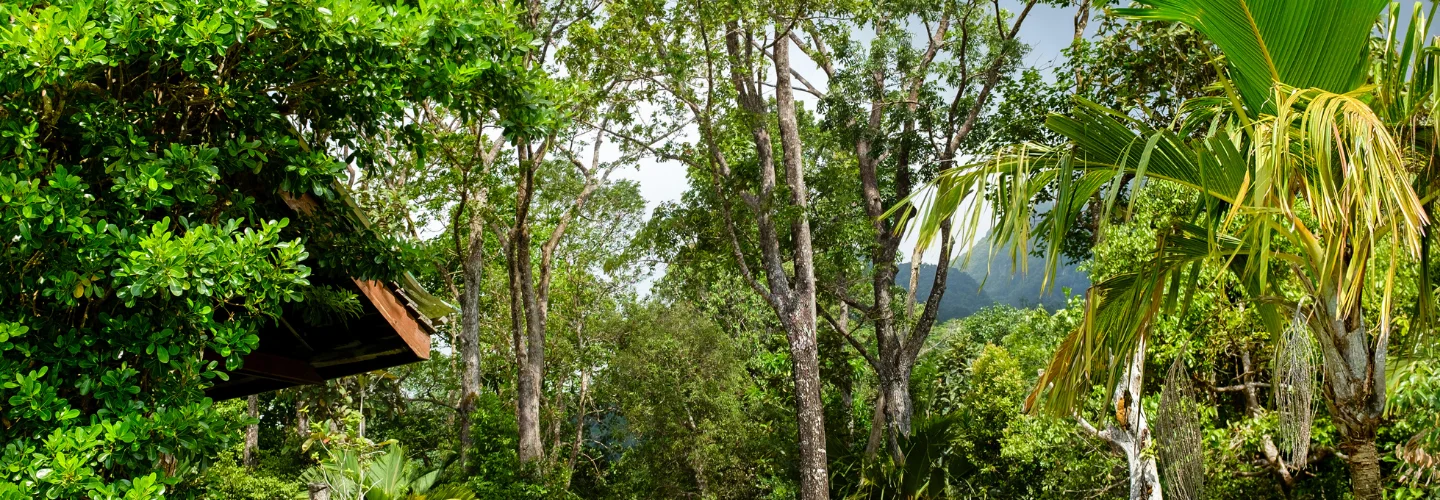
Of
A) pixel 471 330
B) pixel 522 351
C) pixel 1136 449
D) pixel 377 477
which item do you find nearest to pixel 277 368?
pixel 377 477

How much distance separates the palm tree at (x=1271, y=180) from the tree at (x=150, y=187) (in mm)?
2151

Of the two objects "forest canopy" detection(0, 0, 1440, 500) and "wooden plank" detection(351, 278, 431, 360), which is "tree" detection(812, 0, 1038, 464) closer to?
"forest canopy" detection(0, 0, 1440, 500)

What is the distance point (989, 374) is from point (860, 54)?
518 centimetres

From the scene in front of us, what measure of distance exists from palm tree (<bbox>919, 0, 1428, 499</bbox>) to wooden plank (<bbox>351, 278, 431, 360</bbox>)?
2.30 metres

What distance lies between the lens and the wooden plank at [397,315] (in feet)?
12.9

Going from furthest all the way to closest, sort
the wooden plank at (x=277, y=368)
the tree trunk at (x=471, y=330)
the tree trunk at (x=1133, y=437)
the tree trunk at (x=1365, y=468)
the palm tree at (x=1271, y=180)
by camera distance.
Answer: the tree trunk at (x=471, y=330)
the tree trunk at (x=1133, y=437)
the wooden plank at (x=277, y=368)
the tree trunk at (x=1365, y=468)
the palm tree at (x=1271, y=180)

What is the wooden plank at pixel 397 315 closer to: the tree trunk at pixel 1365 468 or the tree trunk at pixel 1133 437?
the tree trunk at pixel 1365 468

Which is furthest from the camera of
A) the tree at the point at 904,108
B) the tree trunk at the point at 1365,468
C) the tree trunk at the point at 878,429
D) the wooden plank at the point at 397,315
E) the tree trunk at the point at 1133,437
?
the tree trunk at the point at 878,429

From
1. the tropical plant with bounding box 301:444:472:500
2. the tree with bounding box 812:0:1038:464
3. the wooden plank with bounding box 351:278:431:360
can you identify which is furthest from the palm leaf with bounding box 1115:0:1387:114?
the tree with bounding box 812:0:1038:464

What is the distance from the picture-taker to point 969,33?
12320 mm

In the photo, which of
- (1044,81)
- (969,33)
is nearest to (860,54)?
(969,33)

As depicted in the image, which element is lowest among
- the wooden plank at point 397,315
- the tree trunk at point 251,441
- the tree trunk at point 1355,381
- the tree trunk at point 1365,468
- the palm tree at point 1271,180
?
the tree trunk at point 251,441

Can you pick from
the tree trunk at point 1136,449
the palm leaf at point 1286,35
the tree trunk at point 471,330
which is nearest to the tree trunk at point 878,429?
the tree trunk at point 1136,449

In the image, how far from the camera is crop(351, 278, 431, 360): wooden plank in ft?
12.9
